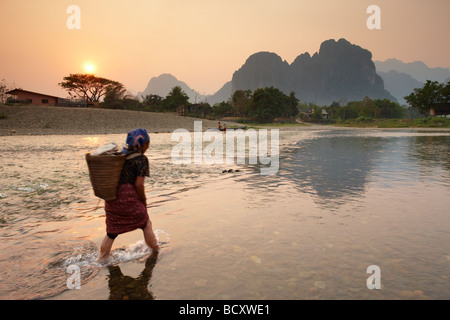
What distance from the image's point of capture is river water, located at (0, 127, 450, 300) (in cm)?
332

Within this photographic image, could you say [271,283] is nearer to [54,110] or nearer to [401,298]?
[401,298]

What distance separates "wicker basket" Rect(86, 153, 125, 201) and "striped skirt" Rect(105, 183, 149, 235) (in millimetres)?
124

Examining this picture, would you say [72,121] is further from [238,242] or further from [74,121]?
[238,242]

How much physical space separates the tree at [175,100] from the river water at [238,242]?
69.4 m

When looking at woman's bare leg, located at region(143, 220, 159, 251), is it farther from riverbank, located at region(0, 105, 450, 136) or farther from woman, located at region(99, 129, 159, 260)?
riverbank, located at region(0, 105, 450, 136)

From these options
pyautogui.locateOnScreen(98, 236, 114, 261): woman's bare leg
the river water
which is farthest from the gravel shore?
pyautogui.locateOnScreen(98, 236, 114, 261): woman's bare leg

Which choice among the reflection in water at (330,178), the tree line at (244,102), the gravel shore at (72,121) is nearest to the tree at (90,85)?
the tree line at (244,102)

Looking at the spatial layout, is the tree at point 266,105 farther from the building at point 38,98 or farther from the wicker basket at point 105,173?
the wicker basket at point 105,173

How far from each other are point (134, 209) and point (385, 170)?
10754 mm

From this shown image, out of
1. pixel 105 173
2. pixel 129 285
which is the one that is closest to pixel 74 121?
pixel 105 173

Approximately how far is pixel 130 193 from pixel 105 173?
0.44 m

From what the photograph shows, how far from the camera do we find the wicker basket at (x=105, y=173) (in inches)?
141

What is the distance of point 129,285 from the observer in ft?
11.1

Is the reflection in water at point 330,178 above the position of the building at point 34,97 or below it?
below
